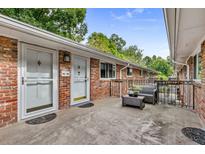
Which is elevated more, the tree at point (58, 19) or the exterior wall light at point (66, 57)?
the tree at point (58, 19)

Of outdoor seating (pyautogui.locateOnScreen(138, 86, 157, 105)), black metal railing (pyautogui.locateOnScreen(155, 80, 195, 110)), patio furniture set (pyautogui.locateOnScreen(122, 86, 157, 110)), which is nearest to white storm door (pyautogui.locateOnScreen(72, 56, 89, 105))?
patio furniture set (pyautogui.locateOnScreen(122, 86, 157, 110))

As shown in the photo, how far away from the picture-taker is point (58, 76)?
14.6ft

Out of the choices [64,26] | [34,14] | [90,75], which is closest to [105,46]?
[64,26]

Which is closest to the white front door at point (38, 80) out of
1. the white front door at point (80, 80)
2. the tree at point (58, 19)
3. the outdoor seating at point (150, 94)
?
the white front door at point (80, 80)

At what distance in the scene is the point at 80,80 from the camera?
5.52m

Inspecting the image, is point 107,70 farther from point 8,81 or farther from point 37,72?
point 8,81

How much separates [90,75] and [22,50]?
313cm

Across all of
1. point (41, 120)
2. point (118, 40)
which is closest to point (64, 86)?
point (41, 120)

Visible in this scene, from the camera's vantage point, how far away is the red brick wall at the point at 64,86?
4.53 m

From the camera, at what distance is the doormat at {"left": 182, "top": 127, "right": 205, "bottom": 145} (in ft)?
8.22

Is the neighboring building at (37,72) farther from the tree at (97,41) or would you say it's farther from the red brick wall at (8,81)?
the tree at (97,41)

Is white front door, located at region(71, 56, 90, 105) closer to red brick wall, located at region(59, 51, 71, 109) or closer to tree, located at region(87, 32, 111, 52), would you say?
red brick wall, located at region(59, 51, 71, 109)

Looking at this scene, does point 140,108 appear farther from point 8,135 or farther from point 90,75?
point 8,135

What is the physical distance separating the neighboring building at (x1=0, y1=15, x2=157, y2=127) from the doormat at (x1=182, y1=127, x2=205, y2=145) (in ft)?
12.5
